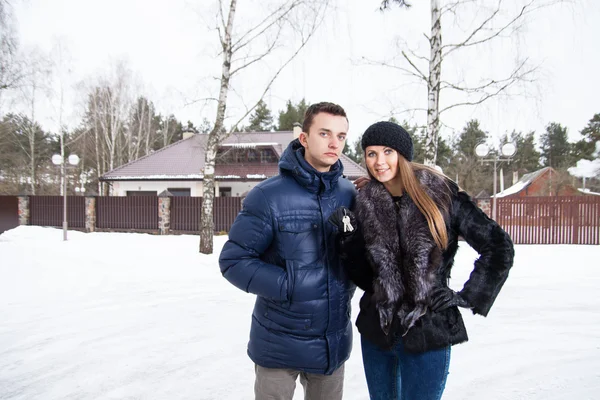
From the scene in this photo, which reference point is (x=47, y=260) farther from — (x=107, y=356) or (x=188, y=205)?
(x=188, y=205)

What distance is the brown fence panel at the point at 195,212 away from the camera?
1566cm

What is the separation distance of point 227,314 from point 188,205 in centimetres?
1158

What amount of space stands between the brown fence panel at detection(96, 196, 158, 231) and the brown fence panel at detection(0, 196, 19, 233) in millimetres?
3449

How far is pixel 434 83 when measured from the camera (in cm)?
780

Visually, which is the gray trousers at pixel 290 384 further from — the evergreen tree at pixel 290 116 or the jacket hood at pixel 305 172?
the evergreen tree at pixel 290 116

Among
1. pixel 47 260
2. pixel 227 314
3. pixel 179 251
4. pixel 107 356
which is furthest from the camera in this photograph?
pixel 179 251

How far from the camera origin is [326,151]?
188 cm

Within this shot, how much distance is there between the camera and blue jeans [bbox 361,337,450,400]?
1688mm

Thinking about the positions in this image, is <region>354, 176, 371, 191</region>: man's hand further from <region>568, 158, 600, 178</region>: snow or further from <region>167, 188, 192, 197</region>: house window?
<region>568, 158, 600, 178</region>: snow

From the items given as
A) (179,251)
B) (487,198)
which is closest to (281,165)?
(179,251)

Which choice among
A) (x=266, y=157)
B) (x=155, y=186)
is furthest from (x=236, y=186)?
(x=155, y=186)

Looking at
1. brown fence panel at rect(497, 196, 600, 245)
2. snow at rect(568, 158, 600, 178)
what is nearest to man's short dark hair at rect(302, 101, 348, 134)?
brown fence panel at rect(497, 196, 600, 245)

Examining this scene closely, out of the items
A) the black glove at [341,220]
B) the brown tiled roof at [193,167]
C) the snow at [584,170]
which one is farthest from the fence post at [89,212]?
the snow at [584,170]

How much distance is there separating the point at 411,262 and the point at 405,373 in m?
0.51
